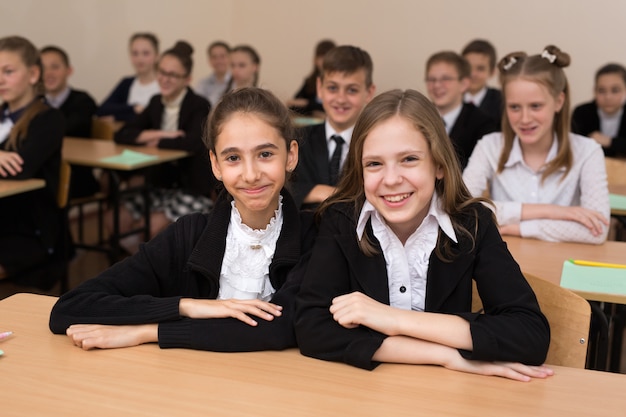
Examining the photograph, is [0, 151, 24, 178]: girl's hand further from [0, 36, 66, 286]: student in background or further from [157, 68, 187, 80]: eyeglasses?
[157, 68, 187, 80]: eyeglasses

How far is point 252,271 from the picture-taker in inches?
73.4

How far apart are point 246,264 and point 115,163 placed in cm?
219

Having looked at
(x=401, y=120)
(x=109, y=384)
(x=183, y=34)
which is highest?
(x=183, y=34)

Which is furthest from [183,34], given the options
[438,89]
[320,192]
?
[320,192]

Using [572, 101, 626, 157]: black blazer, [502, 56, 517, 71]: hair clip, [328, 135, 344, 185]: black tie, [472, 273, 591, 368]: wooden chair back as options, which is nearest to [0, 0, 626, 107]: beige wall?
Result: [572, 101, 626, 157]: black blazer

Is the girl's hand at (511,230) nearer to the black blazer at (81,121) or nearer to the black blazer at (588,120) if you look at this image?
the black blazer at (81,121)

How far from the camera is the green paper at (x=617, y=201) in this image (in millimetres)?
3102

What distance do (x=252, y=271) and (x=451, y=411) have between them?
72 centimetres

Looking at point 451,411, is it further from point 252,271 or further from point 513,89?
point 513,89

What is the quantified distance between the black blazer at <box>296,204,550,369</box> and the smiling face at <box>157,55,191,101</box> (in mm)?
3117

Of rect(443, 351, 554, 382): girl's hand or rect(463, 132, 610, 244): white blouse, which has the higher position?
rect(463, 132, 610, 244): white blouse

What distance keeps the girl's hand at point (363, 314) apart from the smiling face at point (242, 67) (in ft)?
18.6

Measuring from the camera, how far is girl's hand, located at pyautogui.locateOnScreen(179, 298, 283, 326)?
1.61 m

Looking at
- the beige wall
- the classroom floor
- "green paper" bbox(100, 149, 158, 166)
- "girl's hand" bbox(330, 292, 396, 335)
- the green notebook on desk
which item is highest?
the beige wall
